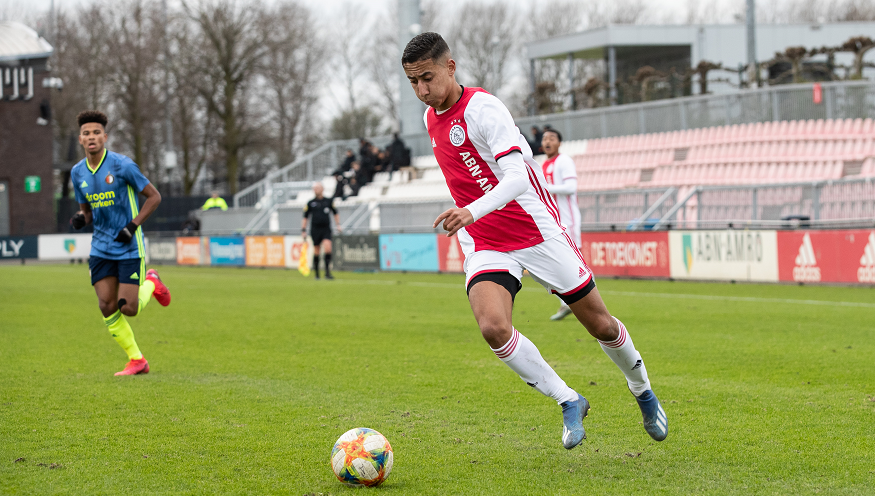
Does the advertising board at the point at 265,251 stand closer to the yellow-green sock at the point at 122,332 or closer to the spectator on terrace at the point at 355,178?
the spectator on terrace at the point at 355,178

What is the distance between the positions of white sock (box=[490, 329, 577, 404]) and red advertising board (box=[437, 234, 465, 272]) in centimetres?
1691

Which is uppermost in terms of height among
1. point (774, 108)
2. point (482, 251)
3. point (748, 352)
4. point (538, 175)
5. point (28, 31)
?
point (28, 31)

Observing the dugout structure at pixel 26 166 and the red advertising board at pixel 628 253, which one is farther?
the dugout structure at pixel 26 166

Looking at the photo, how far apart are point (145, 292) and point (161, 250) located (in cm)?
2685

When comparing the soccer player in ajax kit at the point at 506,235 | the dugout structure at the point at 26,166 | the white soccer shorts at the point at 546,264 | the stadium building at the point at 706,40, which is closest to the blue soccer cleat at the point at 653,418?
the soccer player in ajax kit at the point at 506,235

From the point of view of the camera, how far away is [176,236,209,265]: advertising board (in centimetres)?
3206

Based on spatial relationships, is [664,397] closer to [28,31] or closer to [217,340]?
[217,340]

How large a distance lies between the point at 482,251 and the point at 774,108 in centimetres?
2223

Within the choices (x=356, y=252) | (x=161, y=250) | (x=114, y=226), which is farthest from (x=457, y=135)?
(x=161, y=250)

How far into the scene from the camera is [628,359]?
5.03 metres

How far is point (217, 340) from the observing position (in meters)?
10.5

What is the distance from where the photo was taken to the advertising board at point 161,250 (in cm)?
3359

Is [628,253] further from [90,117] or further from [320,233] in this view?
[90,117]

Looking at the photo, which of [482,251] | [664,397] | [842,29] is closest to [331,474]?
[482,251]
